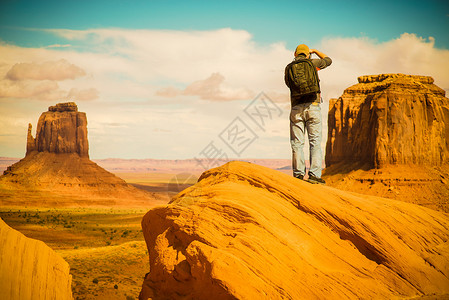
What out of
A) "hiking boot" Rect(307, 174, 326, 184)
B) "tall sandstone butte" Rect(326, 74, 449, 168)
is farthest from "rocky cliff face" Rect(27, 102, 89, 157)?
"hiking boot" Rect(307, 174, 326, 184)

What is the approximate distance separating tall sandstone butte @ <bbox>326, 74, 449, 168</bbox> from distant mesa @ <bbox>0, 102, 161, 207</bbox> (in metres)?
60.2

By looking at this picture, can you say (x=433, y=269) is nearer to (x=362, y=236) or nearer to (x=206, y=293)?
(x=362, y=236)

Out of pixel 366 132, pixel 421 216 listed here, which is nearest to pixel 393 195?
pixel 366 132

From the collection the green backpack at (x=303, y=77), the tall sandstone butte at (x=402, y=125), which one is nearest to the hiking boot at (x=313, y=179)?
the green backpack at (x=303, y=77)

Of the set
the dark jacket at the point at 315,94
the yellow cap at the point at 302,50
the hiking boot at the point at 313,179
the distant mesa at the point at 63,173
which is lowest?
the distant mesa at the point at 63,173

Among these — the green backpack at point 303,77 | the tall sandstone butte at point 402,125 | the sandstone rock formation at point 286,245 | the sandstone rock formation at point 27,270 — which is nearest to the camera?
the sandstone rock formation at point 286,245

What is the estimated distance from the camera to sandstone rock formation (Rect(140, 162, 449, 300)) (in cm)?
659

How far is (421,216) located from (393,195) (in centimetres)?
3566

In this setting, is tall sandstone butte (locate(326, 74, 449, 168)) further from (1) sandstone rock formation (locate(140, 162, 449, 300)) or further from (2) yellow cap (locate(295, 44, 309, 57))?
(1) sandstone rock formation (locate(140, 162, 449, 300))

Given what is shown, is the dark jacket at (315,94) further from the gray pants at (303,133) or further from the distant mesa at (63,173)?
the distant mesa at (63,173)

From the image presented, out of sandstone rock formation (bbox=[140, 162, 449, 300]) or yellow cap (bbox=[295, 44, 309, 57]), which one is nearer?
sandstone rock formation (bbox=[140, 162, 449, 300])

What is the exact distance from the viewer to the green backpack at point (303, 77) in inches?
347

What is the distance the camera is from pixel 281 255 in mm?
6809

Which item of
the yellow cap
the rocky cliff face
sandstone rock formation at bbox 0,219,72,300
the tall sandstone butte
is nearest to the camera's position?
sandstone rock formation at bbox 0,219,72,300
